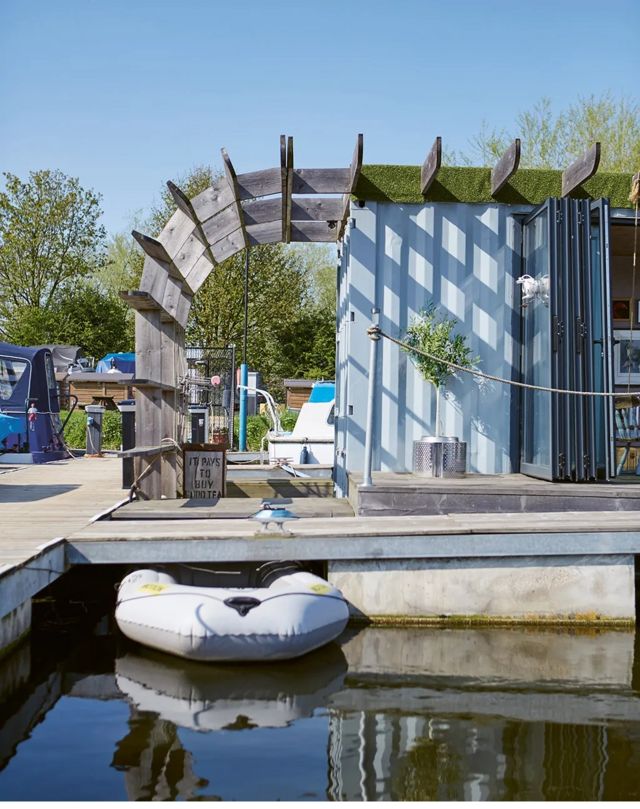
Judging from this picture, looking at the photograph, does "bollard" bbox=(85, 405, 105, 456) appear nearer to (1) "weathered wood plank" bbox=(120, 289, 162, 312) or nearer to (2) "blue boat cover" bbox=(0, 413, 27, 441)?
(2) "blue boat cover" bbox=(0, 413, 27, 441)

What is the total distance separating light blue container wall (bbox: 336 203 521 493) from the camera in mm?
8172

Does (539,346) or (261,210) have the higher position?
(261,210)

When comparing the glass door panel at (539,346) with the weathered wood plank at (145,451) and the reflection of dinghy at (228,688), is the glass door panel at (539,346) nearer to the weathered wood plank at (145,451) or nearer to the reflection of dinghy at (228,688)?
the reflection of dinghy at (228,688)

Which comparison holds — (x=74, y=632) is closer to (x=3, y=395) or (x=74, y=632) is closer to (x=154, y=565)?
(x=154, y=565)

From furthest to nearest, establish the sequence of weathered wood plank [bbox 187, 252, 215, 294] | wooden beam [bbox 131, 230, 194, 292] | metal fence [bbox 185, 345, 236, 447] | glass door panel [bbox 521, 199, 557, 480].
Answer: metal fence [bbox 185, 345, 236, 447]
weathered wood plank [bbox 187, 252, 215, 294]
wooden beam [bbox 131, 230, 194, 292]
glass door panel [bbox 521, 199, 557, 480]

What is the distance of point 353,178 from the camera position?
25.7 feet

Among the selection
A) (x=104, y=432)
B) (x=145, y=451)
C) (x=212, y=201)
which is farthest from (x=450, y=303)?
(x=104, y=432)

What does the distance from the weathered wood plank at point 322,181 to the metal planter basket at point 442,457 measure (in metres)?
2.38

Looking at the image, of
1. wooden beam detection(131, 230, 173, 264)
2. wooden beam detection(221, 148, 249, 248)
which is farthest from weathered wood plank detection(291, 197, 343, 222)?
wooden beam detection(131, 230, 173, 264)

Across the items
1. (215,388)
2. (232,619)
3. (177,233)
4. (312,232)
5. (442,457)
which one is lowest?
(232,619)

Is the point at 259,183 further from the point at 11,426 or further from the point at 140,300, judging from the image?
the point at 11,426

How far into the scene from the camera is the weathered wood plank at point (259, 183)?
Result: 311 inches

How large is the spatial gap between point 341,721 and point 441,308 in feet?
15.1

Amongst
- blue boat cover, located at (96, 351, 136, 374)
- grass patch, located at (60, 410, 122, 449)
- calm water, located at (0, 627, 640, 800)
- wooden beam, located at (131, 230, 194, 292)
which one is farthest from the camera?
blue boat cover, located at (96, 351, 136, 374)
